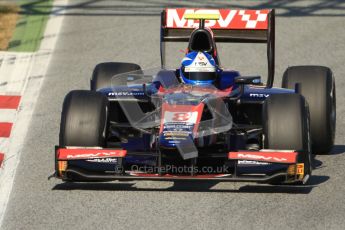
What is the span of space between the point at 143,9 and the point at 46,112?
22.5 ft

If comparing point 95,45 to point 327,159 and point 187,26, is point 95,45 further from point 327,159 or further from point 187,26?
point 327,159

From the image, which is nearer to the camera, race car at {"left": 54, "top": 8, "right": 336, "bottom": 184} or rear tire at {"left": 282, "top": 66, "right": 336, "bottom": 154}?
race car at {"left": 54, "top": 8, "right": 336, "bottom": 184}

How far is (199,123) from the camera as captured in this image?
11773mm

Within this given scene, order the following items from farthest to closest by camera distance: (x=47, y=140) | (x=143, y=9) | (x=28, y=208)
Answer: (x=143, y=9) < (x=47, y=140) < (x=28, y=208)

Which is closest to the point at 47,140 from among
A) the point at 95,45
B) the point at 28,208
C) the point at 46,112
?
the point at 46,112

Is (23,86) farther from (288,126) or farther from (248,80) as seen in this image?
(288,126)

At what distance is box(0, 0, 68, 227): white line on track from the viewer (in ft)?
41.9

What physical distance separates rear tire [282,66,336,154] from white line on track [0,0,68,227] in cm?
320

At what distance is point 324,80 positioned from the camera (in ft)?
43.1

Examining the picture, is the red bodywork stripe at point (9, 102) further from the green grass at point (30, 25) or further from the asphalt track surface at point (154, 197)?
the green grass at point (30, 25)

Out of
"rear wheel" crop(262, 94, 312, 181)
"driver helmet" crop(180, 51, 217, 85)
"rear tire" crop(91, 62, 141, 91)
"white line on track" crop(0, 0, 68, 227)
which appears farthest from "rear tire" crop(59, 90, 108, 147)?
"rear tire" crop(91, 62, 141, 91)

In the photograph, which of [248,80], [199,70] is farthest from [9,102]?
[248,80]

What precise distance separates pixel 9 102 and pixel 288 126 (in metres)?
5.51

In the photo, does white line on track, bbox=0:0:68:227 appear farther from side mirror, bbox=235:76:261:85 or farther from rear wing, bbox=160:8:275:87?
side mirror, bbox=235:76:261:85
